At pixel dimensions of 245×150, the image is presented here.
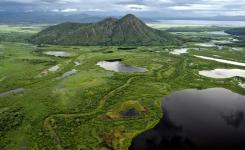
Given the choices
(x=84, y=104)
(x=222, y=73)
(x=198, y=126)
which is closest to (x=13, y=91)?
(x=84, y=104)

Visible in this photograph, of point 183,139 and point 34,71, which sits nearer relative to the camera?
point 183,139

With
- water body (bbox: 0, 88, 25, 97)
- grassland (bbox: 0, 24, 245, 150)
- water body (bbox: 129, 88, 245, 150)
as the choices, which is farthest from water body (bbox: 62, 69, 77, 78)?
water body (bbox: 129, 88, 245, 150)

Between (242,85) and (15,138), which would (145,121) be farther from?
(242,85)

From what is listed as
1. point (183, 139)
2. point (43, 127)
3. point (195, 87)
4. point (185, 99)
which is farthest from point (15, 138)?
point (195, 87)

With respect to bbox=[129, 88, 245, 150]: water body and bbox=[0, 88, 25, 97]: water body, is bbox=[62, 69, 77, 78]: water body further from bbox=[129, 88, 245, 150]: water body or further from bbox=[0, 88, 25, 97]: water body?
bbox=[129, 88, 245, 150]: water body

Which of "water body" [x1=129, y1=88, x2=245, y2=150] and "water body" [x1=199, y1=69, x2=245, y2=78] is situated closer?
"water body" [x1=129, y1=88, x2=245, y2=150]

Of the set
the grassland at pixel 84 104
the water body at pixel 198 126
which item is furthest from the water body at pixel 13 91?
the water body at pixel 198 126

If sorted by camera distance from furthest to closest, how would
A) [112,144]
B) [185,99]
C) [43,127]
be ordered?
[185,99] → [43,127] → [112,144]

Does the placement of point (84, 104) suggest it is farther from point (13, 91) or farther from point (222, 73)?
point (222, 73)

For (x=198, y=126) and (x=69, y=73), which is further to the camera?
(x=69, y=73)
